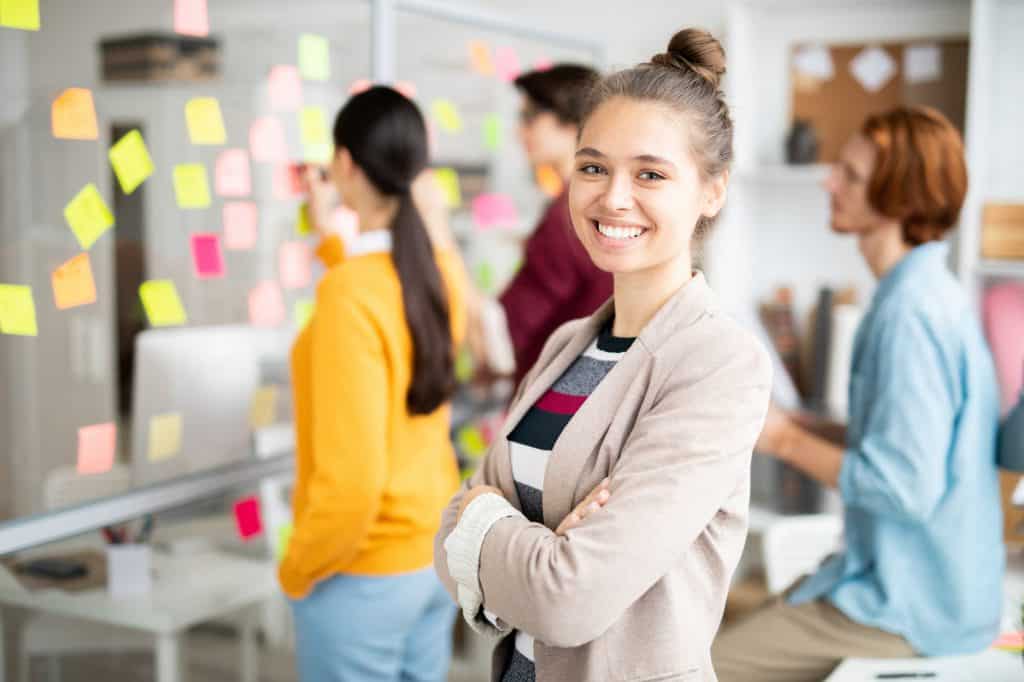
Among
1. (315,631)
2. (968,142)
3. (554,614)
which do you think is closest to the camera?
(554,614)

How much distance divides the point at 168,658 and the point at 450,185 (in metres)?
1.45

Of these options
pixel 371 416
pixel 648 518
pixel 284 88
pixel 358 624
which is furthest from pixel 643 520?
pixel 284 88

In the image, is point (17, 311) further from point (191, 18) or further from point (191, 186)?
point (191, 18)

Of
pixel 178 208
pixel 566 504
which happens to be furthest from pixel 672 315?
pixel 178 208

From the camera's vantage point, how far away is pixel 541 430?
1243mm

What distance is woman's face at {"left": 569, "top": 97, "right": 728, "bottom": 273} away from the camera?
116 centimetres

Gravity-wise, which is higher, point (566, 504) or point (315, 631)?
point (566, 504)

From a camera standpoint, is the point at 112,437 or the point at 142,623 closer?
the point at 112,437

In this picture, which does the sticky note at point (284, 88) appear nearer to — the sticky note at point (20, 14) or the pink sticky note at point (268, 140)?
the pink sticky note at point (268, 140)

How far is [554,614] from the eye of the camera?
3.48 ft

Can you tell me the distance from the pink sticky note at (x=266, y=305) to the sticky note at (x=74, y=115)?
528 millimetres

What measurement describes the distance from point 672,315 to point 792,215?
2.89 meters

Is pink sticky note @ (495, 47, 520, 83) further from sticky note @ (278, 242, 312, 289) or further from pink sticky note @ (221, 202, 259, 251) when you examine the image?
pink sticky note @ (221, 202, 259, 251)

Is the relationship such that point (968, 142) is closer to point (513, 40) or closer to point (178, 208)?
point (513, 40)
